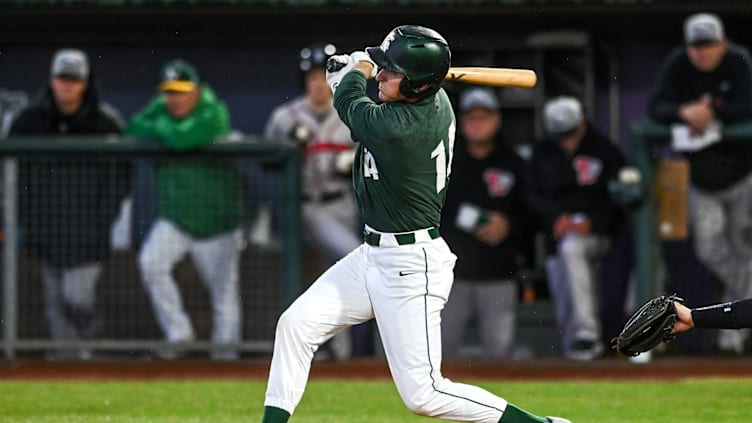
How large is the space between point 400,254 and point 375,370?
4147mm

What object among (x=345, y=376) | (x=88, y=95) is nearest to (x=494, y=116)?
(x=345, y=376)

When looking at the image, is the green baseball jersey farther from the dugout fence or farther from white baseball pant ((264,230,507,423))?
the dugout fence

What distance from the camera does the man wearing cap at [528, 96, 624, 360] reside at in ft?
33.5

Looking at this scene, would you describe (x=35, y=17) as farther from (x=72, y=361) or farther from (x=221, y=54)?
(x=72, y=361)

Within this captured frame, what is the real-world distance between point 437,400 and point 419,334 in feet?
0.85

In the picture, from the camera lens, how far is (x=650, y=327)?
6.22m

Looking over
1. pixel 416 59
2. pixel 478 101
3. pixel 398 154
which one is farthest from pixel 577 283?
pixel 416 59

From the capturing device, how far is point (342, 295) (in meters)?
5.98

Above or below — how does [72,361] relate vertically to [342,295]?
below

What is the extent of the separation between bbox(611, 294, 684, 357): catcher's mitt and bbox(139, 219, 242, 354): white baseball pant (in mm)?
4200

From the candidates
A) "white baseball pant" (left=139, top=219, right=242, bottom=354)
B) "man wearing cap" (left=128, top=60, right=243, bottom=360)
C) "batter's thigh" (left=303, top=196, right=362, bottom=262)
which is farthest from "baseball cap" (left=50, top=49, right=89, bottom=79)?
"batter's thigh" (left=303, top=196, right=362, bottom=262)

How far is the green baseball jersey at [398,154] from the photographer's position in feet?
19.0

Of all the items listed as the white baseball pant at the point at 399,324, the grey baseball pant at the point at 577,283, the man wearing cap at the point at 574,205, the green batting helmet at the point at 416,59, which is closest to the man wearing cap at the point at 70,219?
the man wearing cap at the point at 574,205

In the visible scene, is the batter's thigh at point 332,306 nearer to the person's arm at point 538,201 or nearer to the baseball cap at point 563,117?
the person's arm at point 538,201
